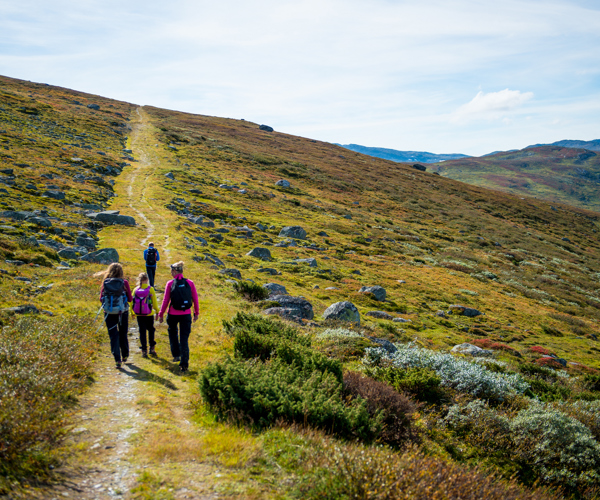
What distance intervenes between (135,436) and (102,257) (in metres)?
15.7

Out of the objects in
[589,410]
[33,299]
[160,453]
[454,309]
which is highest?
[33,299]

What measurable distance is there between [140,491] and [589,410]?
12.2m

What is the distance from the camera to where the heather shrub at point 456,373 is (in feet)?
33.4

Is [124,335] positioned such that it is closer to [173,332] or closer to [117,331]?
[117,331]

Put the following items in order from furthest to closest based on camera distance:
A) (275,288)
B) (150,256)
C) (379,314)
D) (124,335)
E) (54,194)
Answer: (54,194) < (379,314) < (275,288) < (150,256) < (124,335)

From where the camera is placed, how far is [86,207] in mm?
29281

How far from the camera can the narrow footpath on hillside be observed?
455 cm

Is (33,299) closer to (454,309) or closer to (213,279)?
(213,279)

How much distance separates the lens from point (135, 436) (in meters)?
5.79

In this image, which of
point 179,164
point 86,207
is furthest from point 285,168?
point 86,207

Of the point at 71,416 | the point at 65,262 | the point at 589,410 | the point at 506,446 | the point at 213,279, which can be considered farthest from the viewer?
the point at 213,279

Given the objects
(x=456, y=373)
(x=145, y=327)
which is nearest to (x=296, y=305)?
(x=456, y=373)

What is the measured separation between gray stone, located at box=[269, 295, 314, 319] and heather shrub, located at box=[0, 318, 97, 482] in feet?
30.9

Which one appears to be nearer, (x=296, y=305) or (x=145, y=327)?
(x=145, y=327)
